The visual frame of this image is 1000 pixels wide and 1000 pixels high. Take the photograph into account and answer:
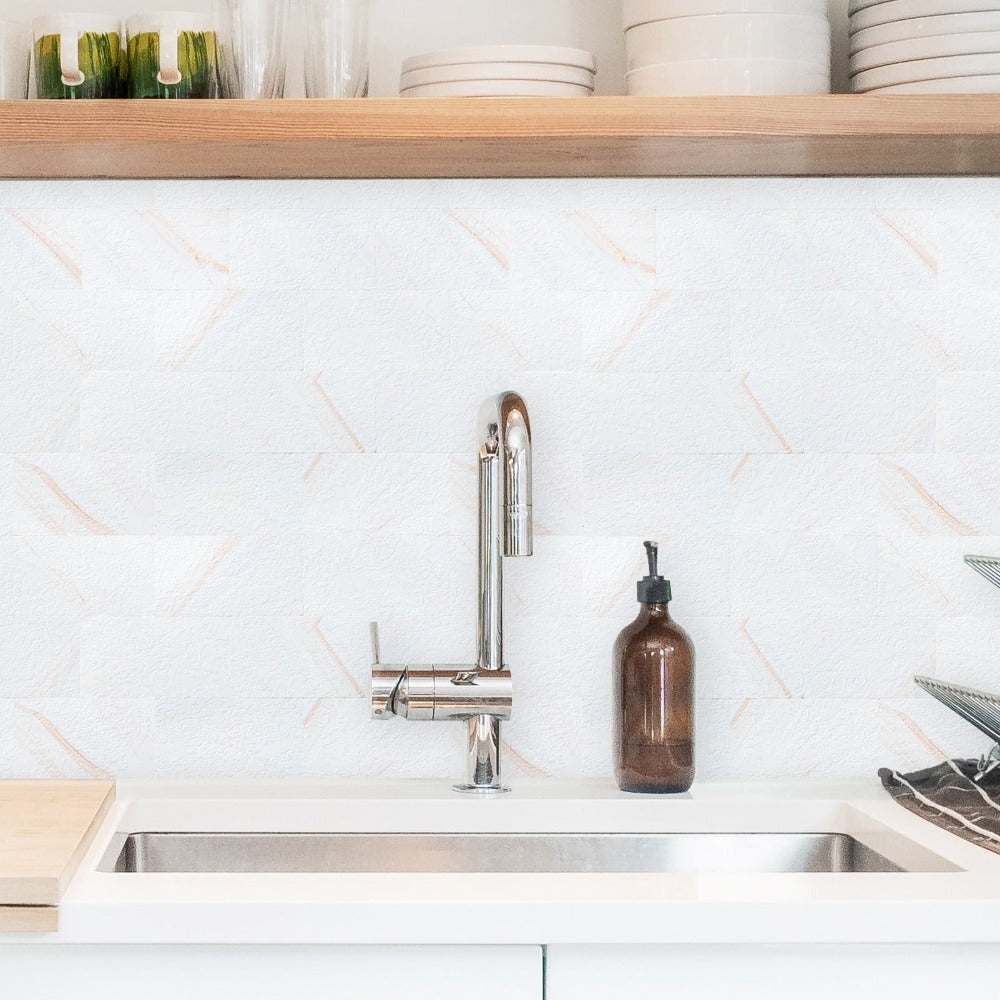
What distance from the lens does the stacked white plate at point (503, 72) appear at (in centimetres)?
126

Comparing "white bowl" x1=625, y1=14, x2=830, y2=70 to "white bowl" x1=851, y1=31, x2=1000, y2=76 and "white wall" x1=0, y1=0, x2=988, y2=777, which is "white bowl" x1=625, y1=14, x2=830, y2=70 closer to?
"white bowl" x1=851, y1=31, x2=1000, y2=76

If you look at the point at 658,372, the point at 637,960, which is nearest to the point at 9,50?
the point at 658,372

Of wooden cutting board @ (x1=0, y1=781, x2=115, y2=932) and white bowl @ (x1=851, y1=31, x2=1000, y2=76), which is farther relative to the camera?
white bowl @ (x1=851, y1=31, x2=1000, y2=76)

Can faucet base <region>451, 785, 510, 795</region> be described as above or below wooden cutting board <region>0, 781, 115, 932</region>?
below

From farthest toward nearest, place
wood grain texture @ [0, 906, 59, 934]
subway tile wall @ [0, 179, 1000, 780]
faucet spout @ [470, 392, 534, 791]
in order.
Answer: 1. subway tile wall @ [0, 179, 1000, 780]
2. faucet spout @ [470, 392, 534, 791]
3. wood grain texture @ [0, 906, 59, 934]

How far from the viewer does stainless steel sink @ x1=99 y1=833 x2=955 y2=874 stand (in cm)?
133

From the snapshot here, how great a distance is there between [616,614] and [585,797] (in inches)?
8.8

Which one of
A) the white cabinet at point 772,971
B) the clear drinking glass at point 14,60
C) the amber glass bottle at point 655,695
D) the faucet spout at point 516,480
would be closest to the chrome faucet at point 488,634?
the faucet spout at point 516,480

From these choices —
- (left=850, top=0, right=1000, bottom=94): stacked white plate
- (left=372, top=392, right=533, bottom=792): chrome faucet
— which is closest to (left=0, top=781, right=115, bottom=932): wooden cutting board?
(left=372, top=392, right=533, bottom=792): chrome faucet

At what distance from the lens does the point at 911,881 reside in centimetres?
105

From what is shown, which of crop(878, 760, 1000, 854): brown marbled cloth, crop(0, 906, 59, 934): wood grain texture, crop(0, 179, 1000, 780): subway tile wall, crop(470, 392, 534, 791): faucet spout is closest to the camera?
crop(0, 906, 59, 934): wood grain texture

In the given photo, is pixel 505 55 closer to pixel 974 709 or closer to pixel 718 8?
pixel 718 8

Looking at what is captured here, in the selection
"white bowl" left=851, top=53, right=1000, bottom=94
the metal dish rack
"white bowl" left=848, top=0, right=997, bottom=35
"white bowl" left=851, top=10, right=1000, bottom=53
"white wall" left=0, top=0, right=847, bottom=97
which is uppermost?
"white wall" left=0, top=0, right=847, bottom=97

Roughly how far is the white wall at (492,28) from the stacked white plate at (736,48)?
20 cm
